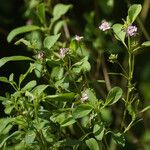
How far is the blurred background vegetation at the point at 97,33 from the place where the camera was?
1.84 metres

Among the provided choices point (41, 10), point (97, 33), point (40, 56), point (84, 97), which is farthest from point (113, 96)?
point (97, 33)

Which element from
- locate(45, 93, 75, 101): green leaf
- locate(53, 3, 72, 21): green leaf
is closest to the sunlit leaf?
locate(45, 93, 75, 101): green leaf

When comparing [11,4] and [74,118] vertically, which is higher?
[74,118]

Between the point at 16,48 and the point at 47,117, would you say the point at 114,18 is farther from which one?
the point at 47,117

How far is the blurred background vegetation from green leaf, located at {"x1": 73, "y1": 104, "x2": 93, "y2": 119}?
57 centimetres

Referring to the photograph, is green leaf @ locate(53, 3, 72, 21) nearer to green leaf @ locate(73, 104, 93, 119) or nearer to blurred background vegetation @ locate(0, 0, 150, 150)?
blurred background vegetation @ locate(0, 0, 150, 150)

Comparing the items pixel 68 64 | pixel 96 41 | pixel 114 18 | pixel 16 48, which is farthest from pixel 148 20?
pixel 68 64

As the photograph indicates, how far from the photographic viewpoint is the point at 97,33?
1.85 metres

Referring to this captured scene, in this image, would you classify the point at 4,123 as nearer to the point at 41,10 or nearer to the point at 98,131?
the point at 98,131

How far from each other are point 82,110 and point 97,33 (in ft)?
2.75

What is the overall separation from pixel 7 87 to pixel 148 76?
0.69 m

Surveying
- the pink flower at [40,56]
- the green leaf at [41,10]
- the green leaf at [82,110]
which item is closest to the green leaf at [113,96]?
the green leaf at [82,110]

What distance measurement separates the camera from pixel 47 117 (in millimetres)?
1116

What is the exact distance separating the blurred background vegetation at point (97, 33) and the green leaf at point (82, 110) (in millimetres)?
570
